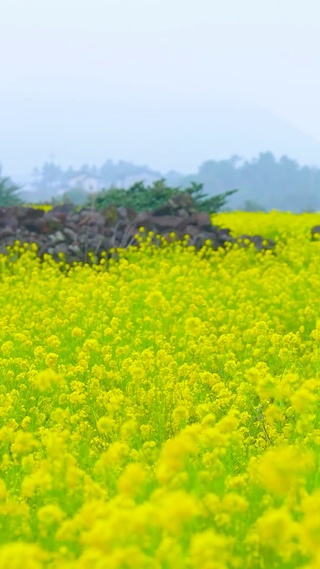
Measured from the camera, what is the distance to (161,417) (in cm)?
615

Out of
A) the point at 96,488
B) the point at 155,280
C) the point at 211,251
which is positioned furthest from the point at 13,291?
the point at 96,488

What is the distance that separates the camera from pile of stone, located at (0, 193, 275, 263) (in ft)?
52.0

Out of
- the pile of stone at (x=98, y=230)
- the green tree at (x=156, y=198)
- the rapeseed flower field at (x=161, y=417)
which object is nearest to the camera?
the rapeseed flower field at (x=161, y=417)

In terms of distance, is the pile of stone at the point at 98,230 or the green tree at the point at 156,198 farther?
the green tree at the point at 156,198

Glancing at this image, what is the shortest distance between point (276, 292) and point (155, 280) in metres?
1.92

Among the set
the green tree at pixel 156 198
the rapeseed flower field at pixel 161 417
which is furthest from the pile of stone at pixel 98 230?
the green tree at pixel 156 198

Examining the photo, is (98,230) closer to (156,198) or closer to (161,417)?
(156,198)

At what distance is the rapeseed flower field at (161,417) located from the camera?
2.83 meters

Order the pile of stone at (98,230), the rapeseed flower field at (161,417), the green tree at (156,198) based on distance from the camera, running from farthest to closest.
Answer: the green tree at (156,198) < the pile of stone at (98,230) < the rapeseed flower field at (161,417)

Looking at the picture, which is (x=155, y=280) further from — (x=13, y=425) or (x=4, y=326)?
(x=13, y=425)

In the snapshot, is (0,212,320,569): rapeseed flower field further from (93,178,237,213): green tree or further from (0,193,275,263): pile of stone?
(93,178,237,213): green tree

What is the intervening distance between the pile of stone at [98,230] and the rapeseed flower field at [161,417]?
0.53m

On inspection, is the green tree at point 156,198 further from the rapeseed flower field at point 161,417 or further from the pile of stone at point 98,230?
the rapeseed flower field at point 161,417

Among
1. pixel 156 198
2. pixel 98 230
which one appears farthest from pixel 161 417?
pixel 156 198
